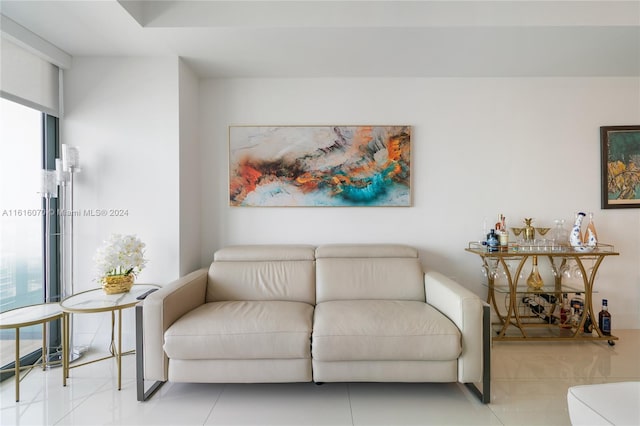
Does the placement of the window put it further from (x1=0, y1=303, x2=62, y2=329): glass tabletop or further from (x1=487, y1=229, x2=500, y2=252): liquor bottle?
(x1=487, y1=229, x2=500, y2=252): liquor bottle

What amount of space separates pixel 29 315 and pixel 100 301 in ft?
1.25

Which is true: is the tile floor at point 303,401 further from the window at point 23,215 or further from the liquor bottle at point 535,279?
the liquor bottle at point 535,279

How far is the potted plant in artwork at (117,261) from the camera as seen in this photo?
6.86 feet

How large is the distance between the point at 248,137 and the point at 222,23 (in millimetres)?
943

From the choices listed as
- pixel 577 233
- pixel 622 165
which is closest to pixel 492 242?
pixel 577 233

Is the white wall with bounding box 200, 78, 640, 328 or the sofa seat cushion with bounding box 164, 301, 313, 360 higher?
the white wall with bounding box 200, 78, 640, 328

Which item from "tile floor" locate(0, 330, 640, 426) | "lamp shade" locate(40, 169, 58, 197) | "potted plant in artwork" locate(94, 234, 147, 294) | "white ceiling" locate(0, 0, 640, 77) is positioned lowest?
"tile floor" locate(0, 330, 640, 426)

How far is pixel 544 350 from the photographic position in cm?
253

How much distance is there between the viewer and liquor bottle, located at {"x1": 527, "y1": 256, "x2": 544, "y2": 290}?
2.71m

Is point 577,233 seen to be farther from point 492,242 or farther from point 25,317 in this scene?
point 25,317

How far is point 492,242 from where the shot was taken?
2.57m

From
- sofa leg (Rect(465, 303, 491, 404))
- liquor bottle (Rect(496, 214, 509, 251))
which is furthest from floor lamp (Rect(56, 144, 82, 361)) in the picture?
liquor bottle (Rect(496, 214, 509, 251))

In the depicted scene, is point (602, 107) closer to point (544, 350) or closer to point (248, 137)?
point (544, 350)

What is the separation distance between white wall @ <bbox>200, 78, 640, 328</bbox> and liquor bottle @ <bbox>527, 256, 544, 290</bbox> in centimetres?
39
